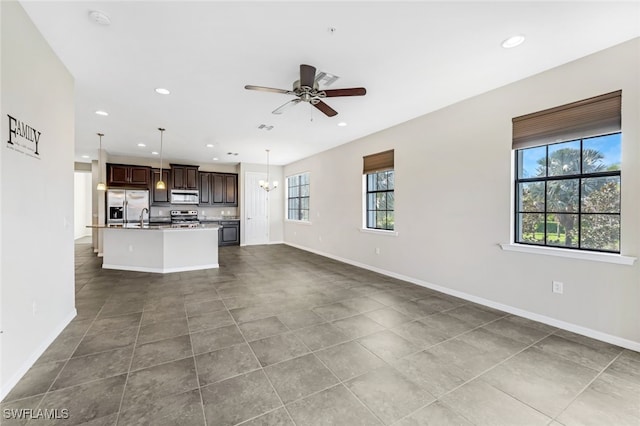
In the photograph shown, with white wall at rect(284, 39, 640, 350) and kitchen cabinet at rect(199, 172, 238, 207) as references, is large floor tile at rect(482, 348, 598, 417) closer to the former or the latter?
white wall at rect(284, 39, 640, 350)

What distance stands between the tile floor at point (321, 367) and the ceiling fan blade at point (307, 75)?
2.55m

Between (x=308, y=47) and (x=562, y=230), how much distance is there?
3.34 m

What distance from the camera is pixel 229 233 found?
868cm

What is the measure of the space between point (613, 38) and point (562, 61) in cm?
38

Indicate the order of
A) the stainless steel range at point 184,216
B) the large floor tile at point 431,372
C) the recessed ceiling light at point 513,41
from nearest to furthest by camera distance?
1. the large floor tile at point 431,372
2. the recessed ceiling light at point 513,41
3. the stainless steel range at point 184,216

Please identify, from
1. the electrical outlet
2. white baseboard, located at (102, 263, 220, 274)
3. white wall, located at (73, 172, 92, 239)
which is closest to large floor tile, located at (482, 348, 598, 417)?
the electrical outlet

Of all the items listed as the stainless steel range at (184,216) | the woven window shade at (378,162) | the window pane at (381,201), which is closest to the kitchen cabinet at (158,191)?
the stainless steel range at (184,216)

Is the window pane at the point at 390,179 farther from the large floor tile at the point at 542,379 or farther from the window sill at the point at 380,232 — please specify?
the large floor tile at the point at 542,379

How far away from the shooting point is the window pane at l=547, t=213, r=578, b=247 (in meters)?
2.88

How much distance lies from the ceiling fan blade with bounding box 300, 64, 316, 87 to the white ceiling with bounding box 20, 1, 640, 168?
116 mm

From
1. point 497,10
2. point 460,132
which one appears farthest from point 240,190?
point 497,10

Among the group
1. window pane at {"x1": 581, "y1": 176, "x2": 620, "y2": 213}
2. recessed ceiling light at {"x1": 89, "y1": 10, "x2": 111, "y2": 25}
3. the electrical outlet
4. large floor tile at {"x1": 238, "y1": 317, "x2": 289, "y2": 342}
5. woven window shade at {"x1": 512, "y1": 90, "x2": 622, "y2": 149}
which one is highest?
recessed ceiling light at {"x1": 89, "y1": 10, "x2": 111, "y2": 25}

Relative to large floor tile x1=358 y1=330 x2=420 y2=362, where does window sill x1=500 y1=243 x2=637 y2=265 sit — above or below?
above

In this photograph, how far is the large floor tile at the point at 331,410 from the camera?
1.62m
